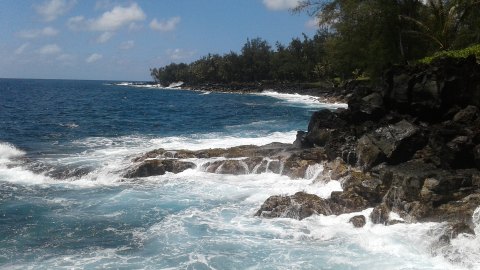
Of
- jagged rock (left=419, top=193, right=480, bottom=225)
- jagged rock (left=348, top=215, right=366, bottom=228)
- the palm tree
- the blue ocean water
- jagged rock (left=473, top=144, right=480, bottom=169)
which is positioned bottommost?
the blue ocean water

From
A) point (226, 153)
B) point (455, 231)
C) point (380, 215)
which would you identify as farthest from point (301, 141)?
point (455, 231)

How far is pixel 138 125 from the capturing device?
4962 cm

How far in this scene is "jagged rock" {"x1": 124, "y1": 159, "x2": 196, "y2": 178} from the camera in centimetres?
2431

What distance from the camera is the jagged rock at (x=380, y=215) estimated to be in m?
16.2

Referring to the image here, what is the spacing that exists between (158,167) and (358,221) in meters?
12.1

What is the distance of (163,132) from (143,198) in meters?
23.8

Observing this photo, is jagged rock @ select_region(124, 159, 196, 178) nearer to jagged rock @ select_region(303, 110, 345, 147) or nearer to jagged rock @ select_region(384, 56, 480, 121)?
jagged rock @ select_region(303, 110, 345, 147)

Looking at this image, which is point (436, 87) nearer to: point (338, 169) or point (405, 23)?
point (338, 169)

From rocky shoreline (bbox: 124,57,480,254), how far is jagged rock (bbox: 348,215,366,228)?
43 millimetres

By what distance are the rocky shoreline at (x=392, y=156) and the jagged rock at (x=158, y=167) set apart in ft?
A: 0.17

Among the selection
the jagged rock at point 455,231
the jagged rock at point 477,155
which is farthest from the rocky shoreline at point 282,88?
the jagged rock at point 455,231

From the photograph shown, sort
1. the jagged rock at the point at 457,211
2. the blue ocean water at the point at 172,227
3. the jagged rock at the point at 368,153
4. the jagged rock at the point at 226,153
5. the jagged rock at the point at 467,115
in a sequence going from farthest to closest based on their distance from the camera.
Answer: the jagged rock at the point at 226,153 → the jagged rock at the point at 368,153 → the jagged rock at the point at 467,115 → the jagged rock at the point at 457,211 → the blue ocean water at the point at 172,227

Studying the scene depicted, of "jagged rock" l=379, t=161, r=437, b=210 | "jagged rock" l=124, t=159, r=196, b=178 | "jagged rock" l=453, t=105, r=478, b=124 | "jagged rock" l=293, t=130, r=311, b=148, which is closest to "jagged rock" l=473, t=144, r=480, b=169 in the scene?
"jagged rock" l=379, t=161, r=437, b=210

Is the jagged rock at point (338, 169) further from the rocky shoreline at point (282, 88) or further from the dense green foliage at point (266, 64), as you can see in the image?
the dense green foliage at point (266, 64)
